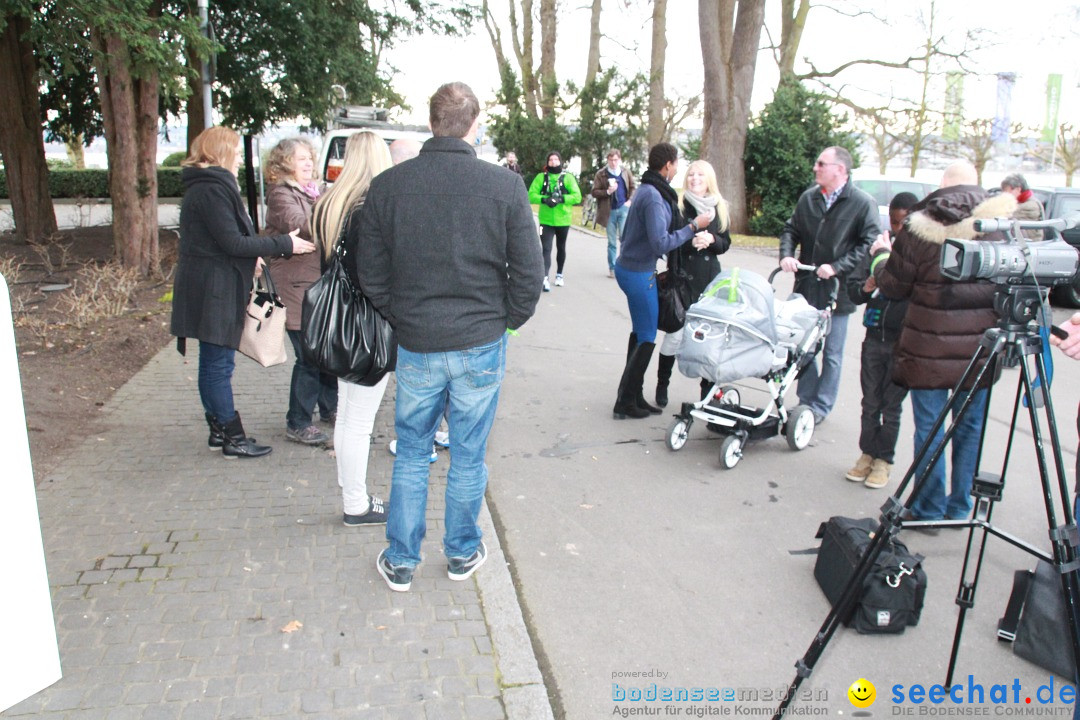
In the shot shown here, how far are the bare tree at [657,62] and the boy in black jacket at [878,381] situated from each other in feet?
71.4

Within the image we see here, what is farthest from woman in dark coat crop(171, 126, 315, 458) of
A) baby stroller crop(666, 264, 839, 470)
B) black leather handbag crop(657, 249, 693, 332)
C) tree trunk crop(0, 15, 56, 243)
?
tree trunk crop(0, 15, 56, 243)

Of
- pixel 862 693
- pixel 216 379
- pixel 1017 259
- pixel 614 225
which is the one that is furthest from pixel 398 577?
pixel 614 225

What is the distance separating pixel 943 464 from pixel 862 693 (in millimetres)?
1750

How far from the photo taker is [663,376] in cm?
646

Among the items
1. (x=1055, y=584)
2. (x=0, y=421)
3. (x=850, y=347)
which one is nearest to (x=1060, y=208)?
(x=850, y=347)

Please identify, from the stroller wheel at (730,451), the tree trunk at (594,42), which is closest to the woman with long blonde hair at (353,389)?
the stroller wheel at (730,451)

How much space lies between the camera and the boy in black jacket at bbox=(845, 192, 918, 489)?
4949mm

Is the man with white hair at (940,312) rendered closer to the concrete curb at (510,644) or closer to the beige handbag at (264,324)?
the concrete curb at (510,644)

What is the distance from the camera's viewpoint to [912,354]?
4.16m

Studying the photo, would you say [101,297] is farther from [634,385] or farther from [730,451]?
[730,451]

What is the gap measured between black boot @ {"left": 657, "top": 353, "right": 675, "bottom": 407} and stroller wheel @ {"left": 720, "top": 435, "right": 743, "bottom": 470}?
116cm

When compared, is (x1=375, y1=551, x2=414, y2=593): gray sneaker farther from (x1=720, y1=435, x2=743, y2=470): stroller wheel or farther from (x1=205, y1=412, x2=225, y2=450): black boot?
(x1=720, y1=435, x2=743, y2=470): stroller wheel

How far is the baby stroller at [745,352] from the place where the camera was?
16.7ft

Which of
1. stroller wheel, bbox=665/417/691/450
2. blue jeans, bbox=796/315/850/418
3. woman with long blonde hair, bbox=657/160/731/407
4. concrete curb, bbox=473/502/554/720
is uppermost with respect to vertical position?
woman with long blonde hair, bbox=657/160/731/407
